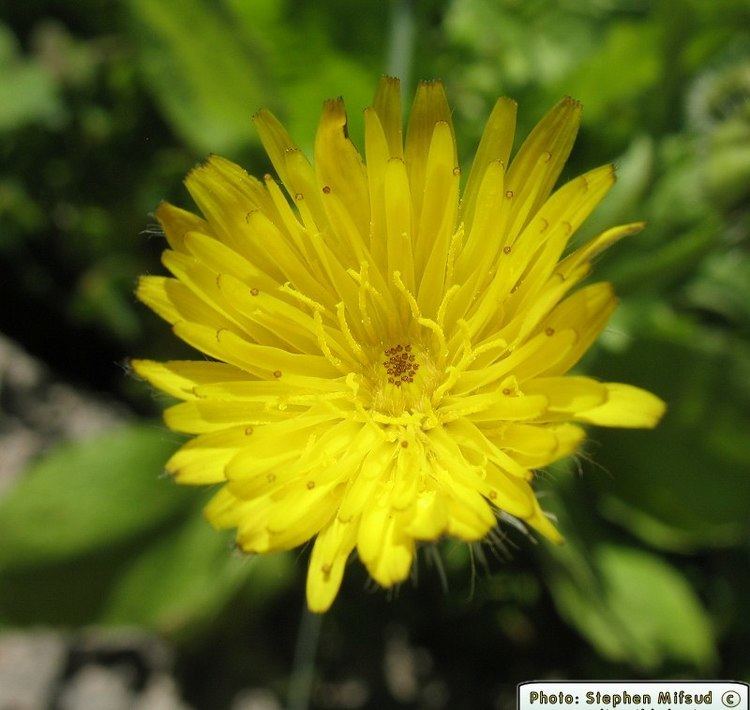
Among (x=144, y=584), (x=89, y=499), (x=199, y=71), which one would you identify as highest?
(x=199, y=71)

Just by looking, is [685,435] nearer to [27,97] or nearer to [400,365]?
[400,365]

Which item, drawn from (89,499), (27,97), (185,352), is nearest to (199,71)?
(27,97)

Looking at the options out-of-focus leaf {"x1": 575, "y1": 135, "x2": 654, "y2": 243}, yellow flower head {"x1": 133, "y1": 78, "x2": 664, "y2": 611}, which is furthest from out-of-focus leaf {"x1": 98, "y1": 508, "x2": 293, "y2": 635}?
out-of-focus leaf {"x1": 575, "y1": 135, "x2": 654, "y2": 243}

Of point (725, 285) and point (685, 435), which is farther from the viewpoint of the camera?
point (725, 285)

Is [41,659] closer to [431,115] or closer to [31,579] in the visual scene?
[31,579]

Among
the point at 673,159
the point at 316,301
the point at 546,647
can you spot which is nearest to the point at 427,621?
the point at 546,647

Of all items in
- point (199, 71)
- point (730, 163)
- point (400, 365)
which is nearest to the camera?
point (400, 365)

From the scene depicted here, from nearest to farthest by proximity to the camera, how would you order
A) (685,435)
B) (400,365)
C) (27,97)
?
(400,365) < (685,435) < (27,97)

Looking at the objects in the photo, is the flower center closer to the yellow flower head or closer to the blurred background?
the yellow flower head
